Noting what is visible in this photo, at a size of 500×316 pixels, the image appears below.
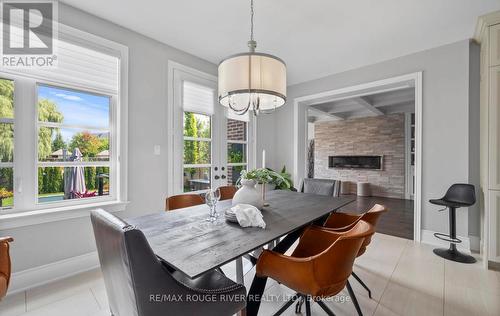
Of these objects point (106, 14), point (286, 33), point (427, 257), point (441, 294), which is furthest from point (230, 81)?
point (427, 257)

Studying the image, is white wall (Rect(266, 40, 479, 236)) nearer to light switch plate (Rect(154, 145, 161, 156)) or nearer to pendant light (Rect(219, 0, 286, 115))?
pendant light (Rect(219, 0, 286, 115))

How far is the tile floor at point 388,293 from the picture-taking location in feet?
5.73

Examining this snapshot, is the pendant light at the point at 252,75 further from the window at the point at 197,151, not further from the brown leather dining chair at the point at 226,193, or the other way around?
the window at the point at 197,151

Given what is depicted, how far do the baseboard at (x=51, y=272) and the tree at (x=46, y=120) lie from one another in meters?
1.01

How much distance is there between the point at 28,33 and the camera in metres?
2.08

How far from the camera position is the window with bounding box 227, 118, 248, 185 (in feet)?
12.9

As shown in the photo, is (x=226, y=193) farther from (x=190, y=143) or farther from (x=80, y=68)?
(x=80, y=68)

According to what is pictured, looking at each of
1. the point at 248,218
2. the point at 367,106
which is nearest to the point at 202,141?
the point at 248,218

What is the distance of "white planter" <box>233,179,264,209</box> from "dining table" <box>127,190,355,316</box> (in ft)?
0.38

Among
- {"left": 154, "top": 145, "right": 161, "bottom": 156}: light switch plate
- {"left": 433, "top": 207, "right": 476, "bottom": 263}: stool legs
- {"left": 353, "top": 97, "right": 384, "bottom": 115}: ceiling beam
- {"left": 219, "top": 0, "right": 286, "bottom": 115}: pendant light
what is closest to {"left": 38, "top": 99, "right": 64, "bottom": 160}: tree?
{"left": 154, "top": 145, "right": 161, "bottom": 156}: light switch plate

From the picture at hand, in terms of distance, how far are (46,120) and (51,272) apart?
4.64 feet

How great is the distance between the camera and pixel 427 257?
105 inches

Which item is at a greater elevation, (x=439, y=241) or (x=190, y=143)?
(x=190, y=143)

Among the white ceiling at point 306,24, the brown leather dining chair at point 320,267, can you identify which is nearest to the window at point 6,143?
the white ceiling at point 306,24
